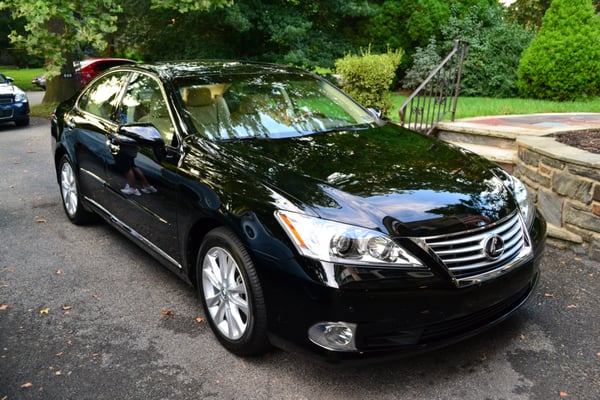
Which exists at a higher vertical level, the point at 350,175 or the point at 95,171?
the point at 350,175

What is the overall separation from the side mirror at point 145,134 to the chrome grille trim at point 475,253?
1.88 meters

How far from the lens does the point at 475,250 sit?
2.62 metres

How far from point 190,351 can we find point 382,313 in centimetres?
126

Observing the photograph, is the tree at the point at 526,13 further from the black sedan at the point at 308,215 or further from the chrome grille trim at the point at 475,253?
the chrome grille trim at the point at 475,253

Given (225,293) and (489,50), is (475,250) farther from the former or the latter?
(489,50)

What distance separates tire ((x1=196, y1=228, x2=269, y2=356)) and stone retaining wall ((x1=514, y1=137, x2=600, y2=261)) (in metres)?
2.96

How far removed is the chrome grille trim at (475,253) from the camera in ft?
8.30

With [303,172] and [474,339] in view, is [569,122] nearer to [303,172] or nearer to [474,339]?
[474,339]

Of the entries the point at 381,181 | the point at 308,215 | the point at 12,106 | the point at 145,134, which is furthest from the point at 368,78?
the point at 12,106

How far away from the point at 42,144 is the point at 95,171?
6.80m

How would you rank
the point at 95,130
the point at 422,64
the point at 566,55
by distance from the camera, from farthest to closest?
the point at 422,64
the point at 566,55
the point at 95,130

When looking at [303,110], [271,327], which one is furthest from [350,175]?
[303,110]

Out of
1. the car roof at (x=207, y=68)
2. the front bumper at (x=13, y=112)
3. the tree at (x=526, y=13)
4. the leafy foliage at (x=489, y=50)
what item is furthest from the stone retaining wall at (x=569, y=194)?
the tree at (x=526, y=13)

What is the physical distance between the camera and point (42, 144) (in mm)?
10383
